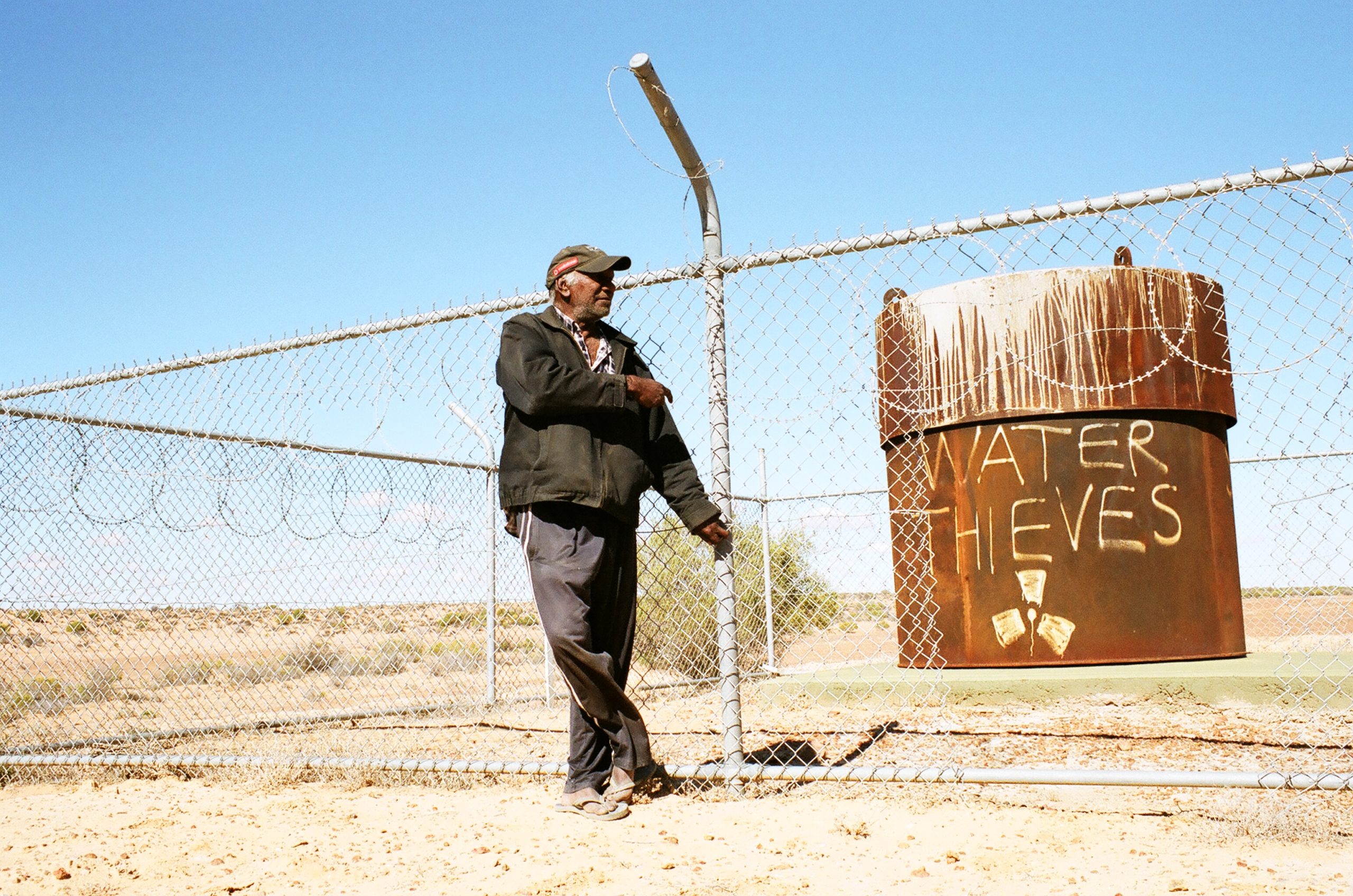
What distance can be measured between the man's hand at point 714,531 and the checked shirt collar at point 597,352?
0.66m

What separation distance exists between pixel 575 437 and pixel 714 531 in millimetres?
Answer: 624

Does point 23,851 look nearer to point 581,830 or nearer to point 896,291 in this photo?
point 581,830

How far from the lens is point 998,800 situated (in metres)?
3.58

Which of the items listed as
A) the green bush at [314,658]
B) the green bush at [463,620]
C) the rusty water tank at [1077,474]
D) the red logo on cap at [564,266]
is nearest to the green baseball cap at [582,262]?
the red logo on cap at [564,266]

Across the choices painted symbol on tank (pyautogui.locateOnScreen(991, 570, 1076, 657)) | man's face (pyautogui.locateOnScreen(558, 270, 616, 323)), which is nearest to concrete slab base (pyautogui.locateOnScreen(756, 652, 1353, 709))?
painted symbol on tank (pyautogui.locateOnScreen(991, 570, 1076, 657))

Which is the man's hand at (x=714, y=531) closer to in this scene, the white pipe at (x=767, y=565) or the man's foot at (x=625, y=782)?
the man's foot at (x=625, y=782)

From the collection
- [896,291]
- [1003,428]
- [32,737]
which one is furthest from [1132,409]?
[32,737]

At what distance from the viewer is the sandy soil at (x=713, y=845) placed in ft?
9.03

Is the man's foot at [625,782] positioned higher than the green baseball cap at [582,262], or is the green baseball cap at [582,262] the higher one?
the green baseball cap at [582,262]

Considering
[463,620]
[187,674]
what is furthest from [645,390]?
[463,620]

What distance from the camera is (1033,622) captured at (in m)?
5.61

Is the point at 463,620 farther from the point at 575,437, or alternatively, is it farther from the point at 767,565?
the point at 575,437

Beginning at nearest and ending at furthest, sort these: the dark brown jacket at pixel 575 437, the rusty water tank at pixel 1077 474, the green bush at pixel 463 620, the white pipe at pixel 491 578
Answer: the dark brown jacket at pixel 575 437 → the rusty water tank at pixel 1077 474 → the white pipe at pixel 491 578 → the green bush at pixel 463 620

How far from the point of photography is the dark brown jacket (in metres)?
3.39
